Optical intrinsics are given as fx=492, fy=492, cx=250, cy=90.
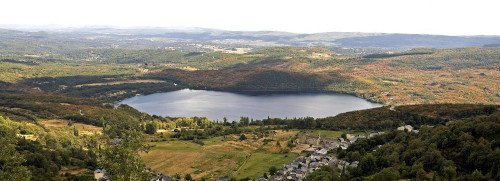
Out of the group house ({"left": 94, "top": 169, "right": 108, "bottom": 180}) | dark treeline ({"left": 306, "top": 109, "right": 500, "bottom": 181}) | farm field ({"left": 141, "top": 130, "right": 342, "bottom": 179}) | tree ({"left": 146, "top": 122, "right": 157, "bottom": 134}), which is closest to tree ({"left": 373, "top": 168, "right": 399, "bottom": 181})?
dark treeline ({"left": 306, "top": 109, "right": 500, "bottom": 181})

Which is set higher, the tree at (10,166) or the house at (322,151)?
the tree at (10,166)

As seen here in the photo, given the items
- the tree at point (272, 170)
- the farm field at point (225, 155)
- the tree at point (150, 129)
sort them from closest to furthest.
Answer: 1. the tree at point (272, 170)
2. the farm field at point (225, 155)
3. the tree at point (150, 129)

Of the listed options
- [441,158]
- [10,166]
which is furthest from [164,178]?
[441,158]

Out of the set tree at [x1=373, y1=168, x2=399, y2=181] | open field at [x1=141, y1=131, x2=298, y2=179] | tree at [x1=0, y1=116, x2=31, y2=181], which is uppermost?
tree at [x1=0, y1=116, x2=31, y2=181]

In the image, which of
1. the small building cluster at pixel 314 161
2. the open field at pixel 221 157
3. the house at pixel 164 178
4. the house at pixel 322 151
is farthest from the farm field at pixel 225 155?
the house at pixel 322 151

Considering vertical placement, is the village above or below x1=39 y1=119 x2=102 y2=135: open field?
above

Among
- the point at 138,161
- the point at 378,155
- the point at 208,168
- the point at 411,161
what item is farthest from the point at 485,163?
the point at 208,168

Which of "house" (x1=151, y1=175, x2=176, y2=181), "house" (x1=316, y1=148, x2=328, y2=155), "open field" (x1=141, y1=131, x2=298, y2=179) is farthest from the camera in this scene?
"open field" (x1=141, y1=131, x2=298, y2=179)

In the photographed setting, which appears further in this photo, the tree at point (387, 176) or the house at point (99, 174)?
the house at point (99, 174)

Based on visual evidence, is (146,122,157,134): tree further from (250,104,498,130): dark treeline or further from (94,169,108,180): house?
(94,169,108,180): house

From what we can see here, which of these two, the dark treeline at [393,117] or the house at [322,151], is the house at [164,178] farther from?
the dark treeline at [393,117]

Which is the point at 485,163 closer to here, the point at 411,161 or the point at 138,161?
the point at 411,161
